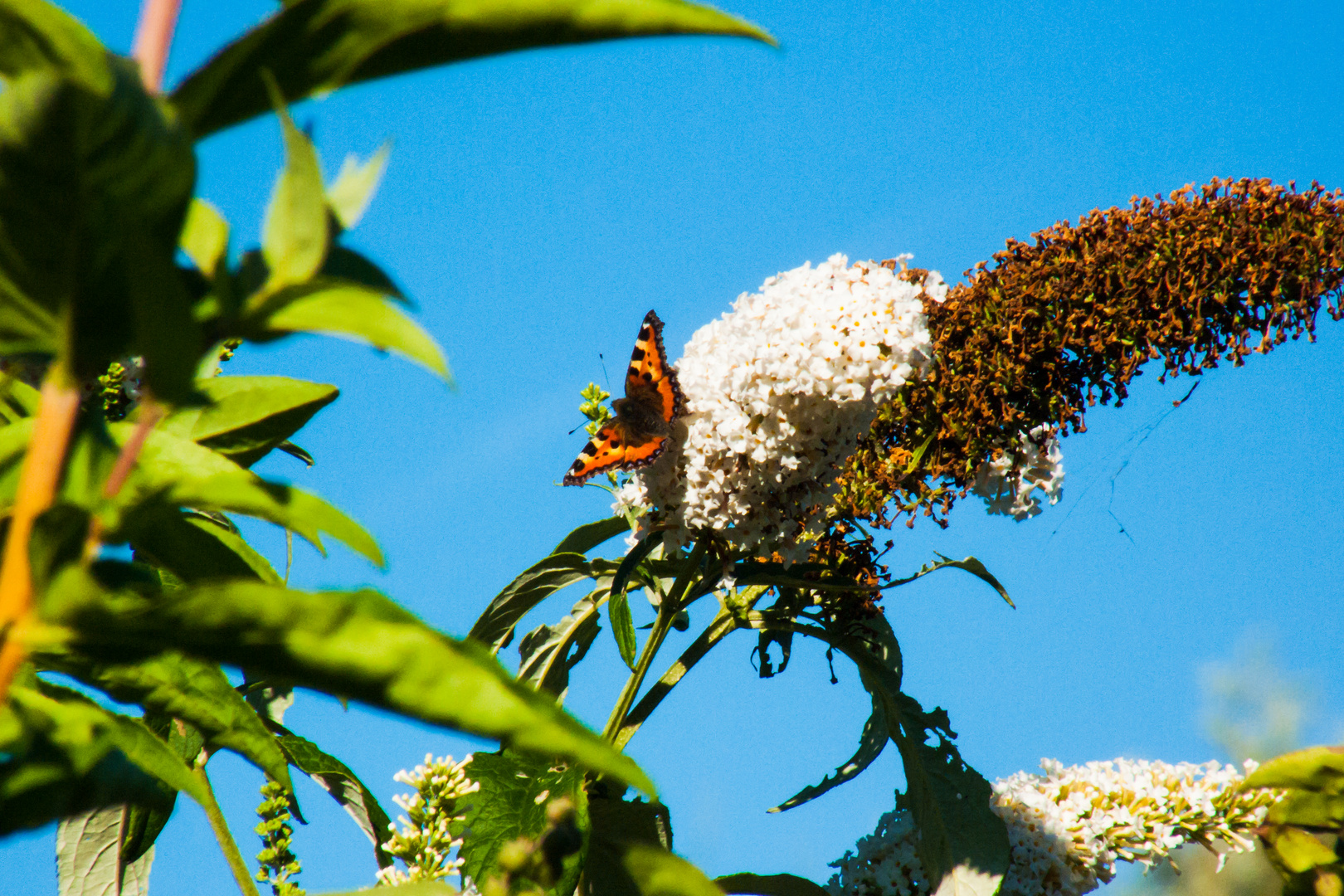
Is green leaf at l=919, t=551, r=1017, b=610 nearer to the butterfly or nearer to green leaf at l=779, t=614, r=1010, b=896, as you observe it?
green leaf at l=779, t=614, r=1010, b=896

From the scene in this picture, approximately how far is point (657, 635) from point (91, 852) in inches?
43.4

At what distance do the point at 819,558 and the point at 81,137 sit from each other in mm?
2045

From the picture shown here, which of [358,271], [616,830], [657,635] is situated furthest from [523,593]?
[358,271]

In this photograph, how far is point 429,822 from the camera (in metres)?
1.45

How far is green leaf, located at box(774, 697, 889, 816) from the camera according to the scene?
2363mm

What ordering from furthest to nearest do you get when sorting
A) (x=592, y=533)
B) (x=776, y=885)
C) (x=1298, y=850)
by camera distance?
(x=592, y=533), (x=776, y=885), (x=1298, y=850)

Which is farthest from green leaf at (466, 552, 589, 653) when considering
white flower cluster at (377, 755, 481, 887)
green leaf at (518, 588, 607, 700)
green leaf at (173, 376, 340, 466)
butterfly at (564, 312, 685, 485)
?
green leaf at (173, 376, 340, 466)

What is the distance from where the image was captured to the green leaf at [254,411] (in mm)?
885

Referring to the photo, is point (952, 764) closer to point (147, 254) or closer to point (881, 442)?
point (881, 442)

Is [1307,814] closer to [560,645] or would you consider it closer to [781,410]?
[781,410]

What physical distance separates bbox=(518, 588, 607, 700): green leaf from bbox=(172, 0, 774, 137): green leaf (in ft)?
6.74

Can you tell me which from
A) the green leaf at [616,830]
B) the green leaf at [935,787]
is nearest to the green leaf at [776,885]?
the green leaf at [616,830]

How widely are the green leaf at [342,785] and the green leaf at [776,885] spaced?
25.8 inches

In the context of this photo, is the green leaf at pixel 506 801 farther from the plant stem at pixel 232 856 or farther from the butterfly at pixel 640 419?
the butterfly at pixel 640 419
